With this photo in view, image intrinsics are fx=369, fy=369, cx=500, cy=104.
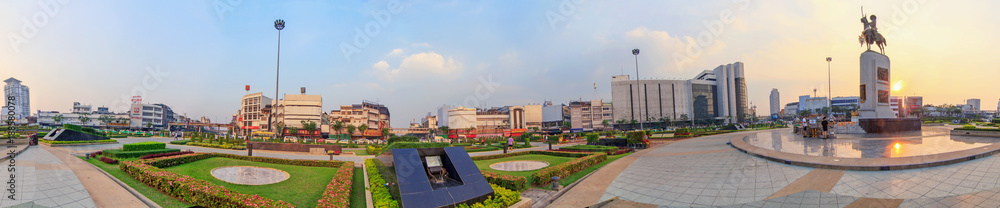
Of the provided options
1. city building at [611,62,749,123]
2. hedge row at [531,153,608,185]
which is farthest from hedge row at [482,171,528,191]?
city building at [611,62,749,123]

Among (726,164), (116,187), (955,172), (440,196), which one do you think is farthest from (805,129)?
(116,187)

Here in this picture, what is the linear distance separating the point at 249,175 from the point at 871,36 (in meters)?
35.4

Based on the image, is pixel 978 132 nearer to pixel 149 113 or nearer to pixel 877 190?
pixel 877 190

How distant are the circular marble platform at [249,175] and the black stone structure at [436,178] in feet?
14.4

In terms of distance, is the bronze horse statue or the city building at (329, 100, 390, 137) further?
the city building at (329, 100, 390, 137)

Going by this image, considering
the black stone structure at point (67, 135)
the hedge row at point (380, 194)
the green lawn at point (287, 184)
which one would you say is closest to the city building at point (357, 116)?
the black stone structure at point (67, 135)

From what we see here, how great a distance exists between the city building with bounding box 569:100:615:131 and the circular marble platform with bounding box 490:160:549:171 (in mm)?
85387

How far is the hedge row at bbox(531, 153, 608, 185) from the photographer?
10336 millimetres

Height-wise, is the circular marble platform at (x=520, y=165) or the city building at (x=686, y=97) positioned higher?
the city building at (x=686, y=97)

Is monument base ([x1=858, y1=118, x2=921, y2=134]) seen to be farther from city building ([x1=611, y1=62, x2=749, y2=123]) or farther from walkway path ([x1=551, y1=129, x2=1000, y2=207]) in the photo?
city building ([x1=611, y1=62, x2=749, y2=123])

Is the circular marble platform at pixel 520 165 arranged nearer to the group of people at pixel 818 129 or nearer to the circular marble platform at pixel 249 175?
the circular marble platform at pixel 249 175

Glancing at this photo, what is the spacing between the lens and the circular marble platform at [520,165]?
13953 mm

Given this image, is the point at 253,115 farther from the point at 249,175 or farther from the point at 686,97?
the point at 686,97

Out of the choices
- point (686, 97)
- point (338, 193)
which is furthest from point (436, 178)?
point (686, 97)
